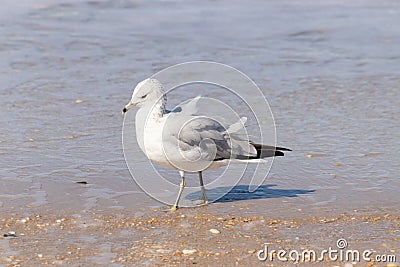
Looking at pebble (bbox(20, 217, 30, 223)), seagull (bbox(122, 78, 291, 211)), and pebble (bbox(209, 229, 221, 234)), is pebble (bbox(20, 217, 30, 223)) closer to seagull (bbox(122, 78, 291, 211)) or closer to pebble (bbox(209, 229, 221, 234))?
seagull (bbox(122, 78, 291, 211))

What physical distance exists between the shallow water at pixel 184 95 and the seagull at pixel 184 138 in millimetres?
368

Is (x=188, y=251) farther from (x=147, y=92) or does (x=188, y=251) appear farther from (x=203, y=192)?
(x=147, y=92)

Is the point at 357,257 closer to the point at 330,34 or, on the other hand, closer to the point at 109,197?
the point at 109,197

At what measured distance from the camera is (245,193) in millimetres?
6305

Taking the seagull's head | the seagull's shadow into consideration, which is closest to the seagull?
the seagull's head

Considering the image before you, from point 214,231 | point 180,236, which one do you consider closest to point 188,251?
point 180,236

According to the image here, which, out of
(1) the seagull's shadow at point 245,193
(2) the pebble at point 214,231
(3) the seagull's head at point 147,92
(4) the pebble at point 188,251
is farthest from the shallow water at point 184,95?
(4) the pebble at point 188,251

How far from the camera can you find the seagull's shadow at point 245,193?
618 centimetres

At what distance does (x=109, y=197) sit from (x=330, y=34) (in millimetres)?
6752

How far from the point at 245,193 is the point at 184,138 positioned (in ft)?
2.70

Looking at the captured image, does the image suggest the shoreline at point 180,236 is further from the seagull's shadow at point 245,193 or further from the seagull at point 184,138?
the seagull at point 184,138

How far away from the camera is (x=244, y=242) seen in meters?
5.22

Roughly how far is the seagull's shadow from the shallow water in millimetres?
22

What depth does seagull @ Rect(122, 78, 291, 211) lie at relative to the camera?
573cm
